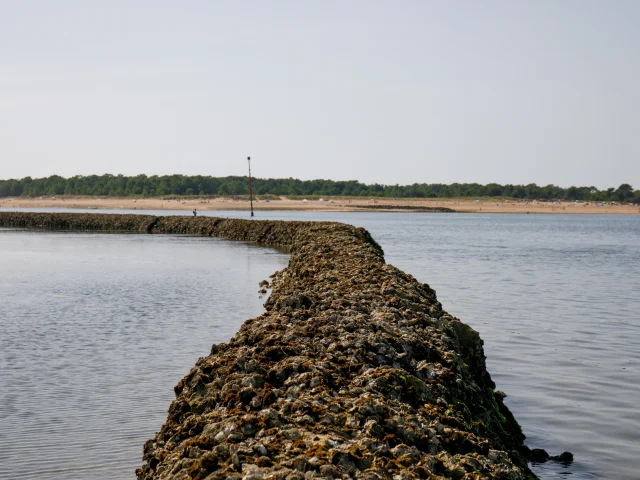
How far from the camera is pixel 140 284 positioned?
2644 cm

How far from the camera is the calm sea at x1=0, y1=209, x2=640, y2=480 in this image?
880cm

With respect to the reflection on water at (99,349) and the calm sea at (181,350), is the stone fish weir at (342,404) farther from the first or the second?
the reflection on water at (99,349)

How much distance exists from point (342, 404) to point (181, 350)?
26.3 ft

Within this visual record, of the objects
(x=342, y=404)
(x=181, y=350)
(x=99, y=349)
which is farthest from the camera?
(x=99, y=349)

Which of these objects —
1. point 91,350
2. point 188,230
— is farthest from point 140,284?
point 188,230

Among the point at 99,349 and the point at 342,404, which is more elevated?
the point at 342,404

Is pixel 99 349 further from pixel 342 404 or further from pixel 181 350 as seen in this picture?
pixel 342 404

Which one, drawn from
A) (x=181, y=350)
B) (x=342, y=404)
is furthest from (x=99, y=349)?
(x=342, y=404)

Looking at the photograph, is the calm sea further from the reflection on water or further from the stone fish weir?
the stone fish weir

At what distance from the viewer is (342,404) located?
6629 mm

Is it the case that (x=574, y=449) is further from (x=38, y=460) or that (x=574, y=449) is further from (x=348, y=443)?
(x=38, y=460)

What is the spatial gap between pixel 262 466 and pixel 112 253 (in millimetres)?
38647

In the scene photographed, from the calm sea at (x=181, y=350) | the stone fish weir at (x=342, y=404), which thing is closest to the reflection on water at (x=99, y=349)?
the calm sea at (x=181, y=350)

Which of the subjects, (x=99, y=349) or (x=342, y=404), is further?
(x=99, y=349)
